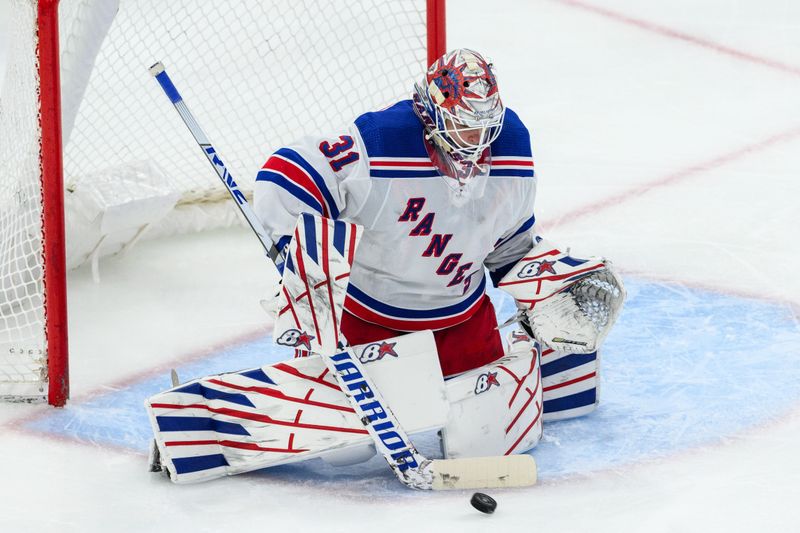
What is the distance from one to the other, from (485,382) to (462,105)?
58cm

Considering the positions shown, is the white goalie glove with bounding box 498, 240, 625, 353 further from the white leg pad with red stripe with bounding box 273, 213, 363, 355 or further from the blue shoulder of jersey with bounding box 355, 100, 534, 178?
the white leg pad with red stripe with bounding box 273, 213, 363, 355

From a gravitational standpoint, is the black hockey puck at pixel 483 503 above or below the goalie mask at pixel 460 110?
below

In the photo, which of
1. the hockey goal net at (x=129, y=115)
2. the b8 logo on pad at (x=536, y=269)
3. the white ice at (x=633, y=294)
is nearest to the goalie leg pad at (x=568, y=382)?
the white ice at (x=633, y=294)

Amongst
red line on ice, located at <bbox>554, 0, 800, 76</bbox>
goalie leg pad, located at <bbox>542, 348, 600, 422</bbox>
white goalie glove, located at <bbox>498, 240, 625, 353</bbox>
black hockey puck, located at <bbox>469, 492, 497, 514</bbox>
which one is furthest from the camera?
red line on ice, located at <bbox>554, 0, 800, 76</bbox>

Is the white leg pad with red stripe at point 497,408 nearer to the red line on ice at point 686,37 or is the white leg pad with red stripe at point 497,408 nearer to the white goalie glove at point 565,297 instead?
the white goalie glove at point 565,297

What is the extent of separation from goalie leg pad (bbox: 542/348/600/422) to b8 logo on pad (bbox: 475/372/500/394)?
27cm

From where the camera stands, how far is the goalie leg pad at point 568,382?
3.20 m

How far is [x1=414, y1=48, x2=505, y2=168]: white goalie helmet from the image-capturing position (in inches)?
109

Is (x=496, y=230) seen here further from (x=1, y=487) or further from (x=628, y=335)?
(x=1, y=487)

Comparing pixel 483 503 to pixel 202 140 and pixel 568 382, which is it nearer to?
pixel 568 382

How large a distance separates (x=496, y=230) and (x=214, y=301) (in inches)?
48.2

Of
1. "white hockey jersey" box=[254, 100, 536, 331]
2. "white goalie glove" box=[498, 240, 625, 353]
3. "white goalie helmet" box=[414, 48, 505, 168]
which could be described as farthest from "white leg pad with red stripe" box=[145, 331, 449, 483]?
"white goalie helmet" box=[414, 48, 505, 168]

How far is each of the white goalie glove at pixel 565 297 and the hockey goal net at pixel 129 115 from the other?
846mm

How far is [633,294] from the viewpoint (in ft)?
13.1
